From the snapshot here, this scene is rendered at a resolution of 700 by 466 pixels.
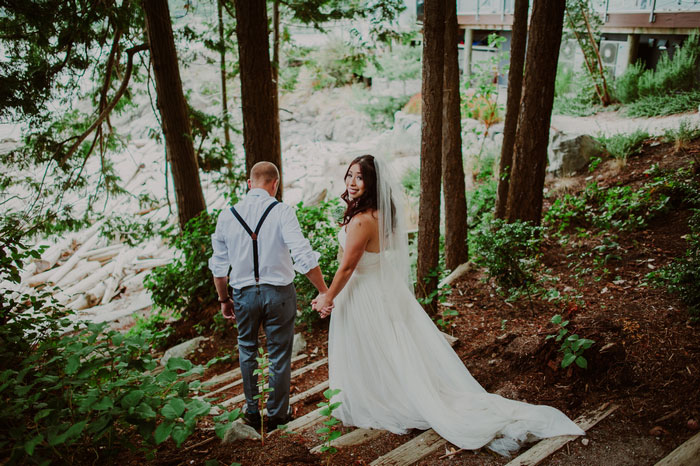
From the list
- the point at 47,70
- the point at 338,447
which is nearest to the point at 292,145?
the point at 47,70

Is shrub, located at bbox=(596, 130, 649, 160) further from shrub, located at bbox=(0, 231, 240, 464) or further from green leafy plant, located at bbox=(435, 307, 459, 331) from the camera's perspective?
shrub, located at bbox=(0, 231, 240, 464)

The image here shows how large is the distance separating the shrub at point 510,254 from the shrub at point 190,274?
3.56 metres

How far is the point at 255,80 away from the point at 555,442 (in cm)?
482

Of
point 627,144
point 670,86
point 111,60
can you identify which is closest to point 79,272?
point 111,60

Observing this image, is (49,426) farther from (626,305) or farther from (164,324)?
(164,324)

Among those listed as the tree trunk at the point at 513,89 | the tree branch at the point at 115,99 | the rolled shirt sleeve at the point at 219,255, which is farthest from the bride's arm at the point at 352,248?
the tree branch at the point at 115,99

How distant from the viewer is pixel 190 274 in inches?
250

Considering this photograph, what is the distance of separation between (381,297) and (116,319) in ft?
26.5

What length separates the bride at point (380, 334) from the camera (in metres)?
3.41

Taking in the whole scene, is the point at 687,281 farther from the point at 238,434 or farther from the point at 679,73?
the point at 679,73

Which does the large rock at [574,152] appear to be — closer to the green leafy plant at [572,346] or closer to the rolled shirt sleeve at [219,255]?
the green leafy plant at [572,346]

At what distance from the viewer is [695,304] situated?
3801 mm

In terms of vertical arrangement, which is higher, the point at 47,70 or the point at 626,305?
the point at 47,70

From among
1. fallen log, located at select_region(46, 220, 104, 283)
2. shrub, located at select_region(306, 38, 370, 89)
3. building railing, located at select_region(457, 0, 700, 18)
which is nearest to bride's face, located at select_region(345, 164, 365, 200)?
fallen log, located at select_region(46, 220, 104, 283)
